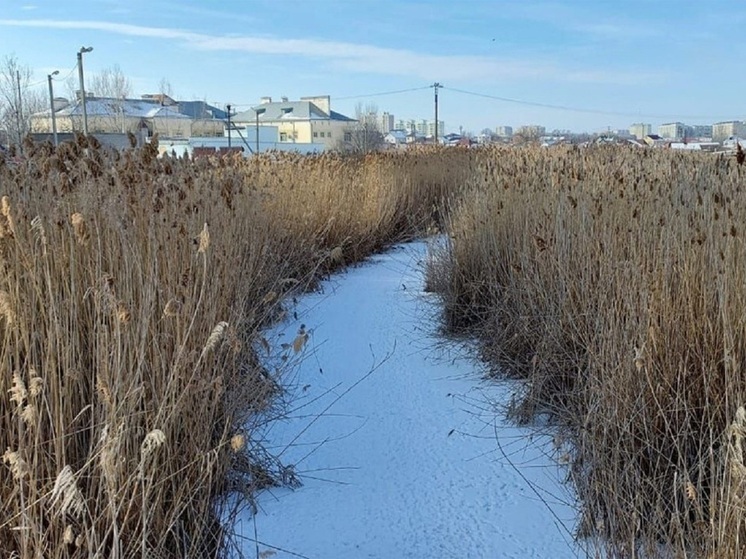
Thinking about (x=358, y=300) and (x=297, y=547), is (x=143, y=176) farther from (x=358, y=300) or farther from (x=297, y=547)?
(x=358, y=300)

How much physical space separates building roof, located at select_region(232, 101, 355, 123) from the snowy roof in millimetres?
12724

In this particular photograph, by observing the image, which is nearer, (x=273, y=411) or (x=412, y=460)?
(x=412, y=460)

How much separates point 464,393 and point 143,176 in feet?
6.71

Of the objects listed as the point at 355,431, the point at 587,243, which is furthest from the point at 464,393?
the point at 587,243

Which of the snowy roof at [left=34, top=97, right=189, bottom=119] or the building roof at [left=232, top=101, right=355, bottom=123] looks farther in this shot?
the building roof at [left=232, top=101, right=355, bottom=123]

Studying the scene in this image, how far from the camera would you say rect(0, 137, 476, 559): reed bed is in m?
1.44

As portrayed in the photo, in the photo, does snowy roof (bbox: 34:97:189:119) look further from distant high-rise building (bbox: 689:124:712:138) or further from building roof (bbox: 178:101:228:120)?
distant high-rise building (bbox: 689:124:712:138)

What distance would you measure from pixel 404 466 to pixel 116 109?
4333 centimetres

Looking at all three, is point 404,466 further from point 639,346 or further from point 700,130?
point 700,130

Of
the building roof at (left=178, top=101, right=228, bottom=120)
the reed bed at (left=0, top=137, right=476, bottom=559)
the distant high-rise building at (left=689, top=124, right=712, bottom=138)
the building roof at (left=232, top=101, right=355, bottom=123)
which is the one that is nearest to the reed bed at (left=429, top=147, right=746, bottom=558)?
the reed bed at (left=0, top=137, right=476, bottom=559)

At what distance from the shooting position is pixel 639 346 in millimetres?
2215

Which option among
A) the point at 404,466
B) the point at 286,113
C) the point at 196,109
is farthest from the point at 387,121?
the point at 404,466

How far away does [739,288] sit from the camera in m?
2.09

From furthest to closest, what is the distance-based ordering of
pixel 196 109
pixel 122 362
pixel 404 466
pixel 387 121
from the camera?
pixel 387 121 < pixel 196 109 < pixel 404 466 < pixel 122 362
